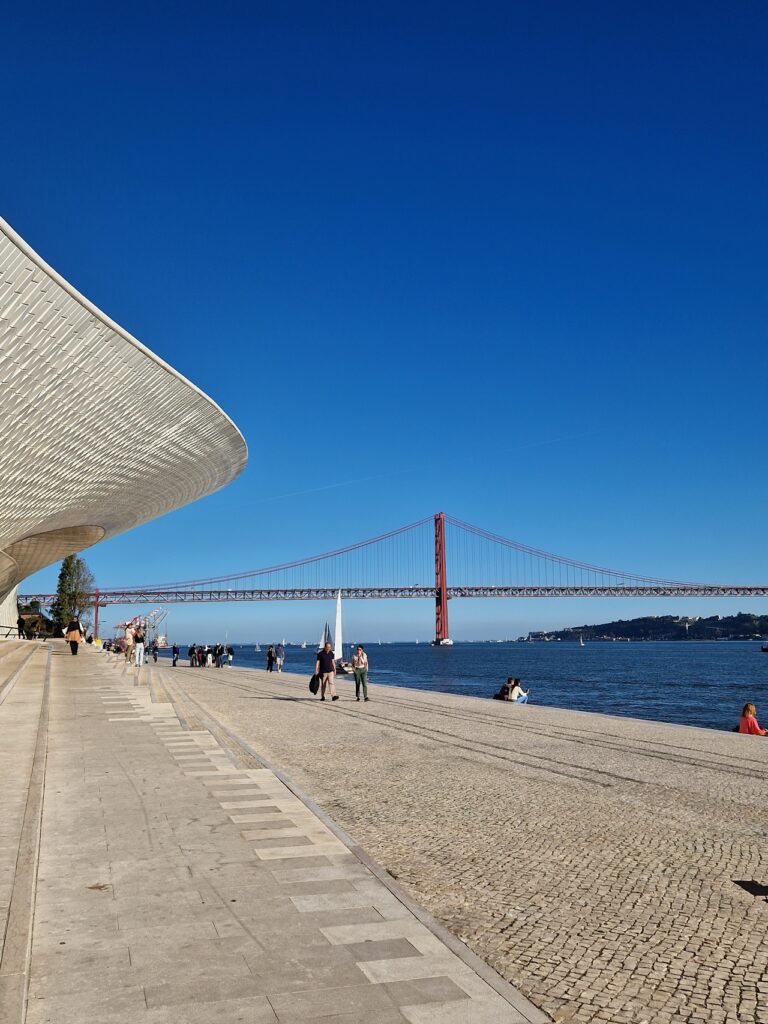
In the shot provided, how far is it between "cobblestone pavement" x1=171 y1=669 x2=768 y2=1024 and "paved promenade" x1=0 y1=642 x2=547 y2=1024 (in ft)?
1.21

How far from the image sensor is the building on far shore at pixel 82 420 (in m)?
12.7

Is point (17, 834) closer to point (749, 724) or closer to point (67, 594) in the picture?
point (749, 724)

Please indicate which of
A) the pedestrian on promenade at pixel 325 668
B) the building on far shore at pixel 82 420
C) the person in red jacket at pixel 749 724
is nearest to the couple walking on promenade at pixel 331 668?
the pedestrian on promenade at pixel 325 668

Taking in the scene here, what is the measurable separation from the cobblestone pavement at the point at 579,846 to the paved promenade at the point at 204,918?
368 millimetres

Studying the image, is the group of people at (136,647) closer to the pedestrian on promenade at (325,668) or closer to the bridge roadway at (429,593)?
the pedestrian on promenade at (325,668)

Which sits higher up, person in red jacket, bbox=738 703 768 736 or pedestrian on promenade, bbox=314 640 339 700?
pedestrian on promenade, bbox=314 640 339 700

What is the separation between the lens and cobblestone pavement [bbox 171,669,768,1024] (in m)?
3.57

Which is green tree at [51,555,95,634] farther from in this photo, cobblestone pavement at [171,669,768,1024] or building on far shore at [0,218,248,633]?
cobblestone pavement at [171,669,768,1024]

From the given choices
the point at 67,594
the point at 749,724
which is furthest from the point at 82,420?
the point at 67,594

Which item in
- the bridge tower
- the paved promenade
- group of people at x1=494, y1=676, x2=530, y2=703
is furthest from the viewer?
the bridge tower

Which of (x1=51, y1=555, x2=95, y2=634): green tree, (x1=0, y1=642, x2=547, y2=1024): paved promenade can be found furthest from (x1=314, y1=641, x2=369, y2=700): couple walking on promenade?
(x1=51, y1=555, x2=95, y2=634): green tree

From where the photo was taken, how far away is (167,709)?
45.0 ft

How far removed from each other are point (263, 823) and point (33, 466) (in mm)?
16671

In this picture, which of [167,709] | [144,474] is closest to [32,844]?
[167,709]
